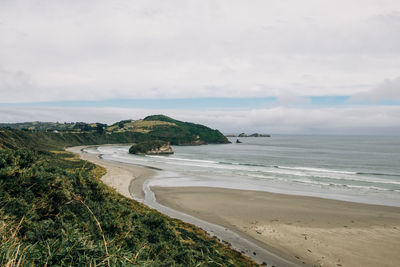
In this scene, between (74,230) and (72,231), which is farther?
(72,231)

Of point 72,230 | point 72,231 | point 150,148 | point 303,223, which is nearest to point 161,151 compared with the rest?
point 150,148

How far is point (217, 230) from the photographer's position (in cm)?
1984

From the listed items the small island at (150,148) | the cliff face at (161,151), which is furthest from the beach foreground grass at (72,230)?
the cliff face at (161,151)

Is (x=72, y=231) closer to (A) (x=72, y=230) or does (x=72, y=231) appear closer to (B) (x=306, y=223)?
(A) (x=72, y=230)

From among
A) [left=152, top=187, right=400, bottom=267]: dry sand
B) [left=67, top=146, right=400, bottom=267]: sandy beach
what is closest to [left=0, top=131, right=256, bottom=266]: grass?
[left=67, top=146, right=400, bottom=267]: sandy beach

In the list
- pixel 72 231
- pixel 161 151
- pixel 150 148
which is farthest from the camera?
pixel 161 151

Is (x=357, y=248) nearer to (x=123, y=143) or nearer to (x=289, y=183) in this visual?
(x=289, y=183)

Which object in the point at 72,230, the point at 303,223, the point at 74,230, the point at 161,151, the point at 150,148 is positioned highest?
the point at 74,230

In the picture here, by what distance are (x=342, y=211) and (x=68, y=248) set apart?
28106 mm

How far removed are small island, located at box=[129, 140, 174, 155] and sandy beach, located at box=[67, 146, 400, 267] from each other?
242 ft

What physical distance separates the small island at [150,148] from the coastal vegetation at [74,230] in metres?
91.0

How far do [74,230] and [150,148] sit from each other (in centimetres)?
10465

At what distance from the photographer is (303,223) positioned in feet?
70.3

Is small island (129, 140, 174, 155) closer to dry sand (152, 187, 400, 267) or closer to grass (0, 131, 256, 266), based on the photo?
dry sand (152, 187, 400, 267)
